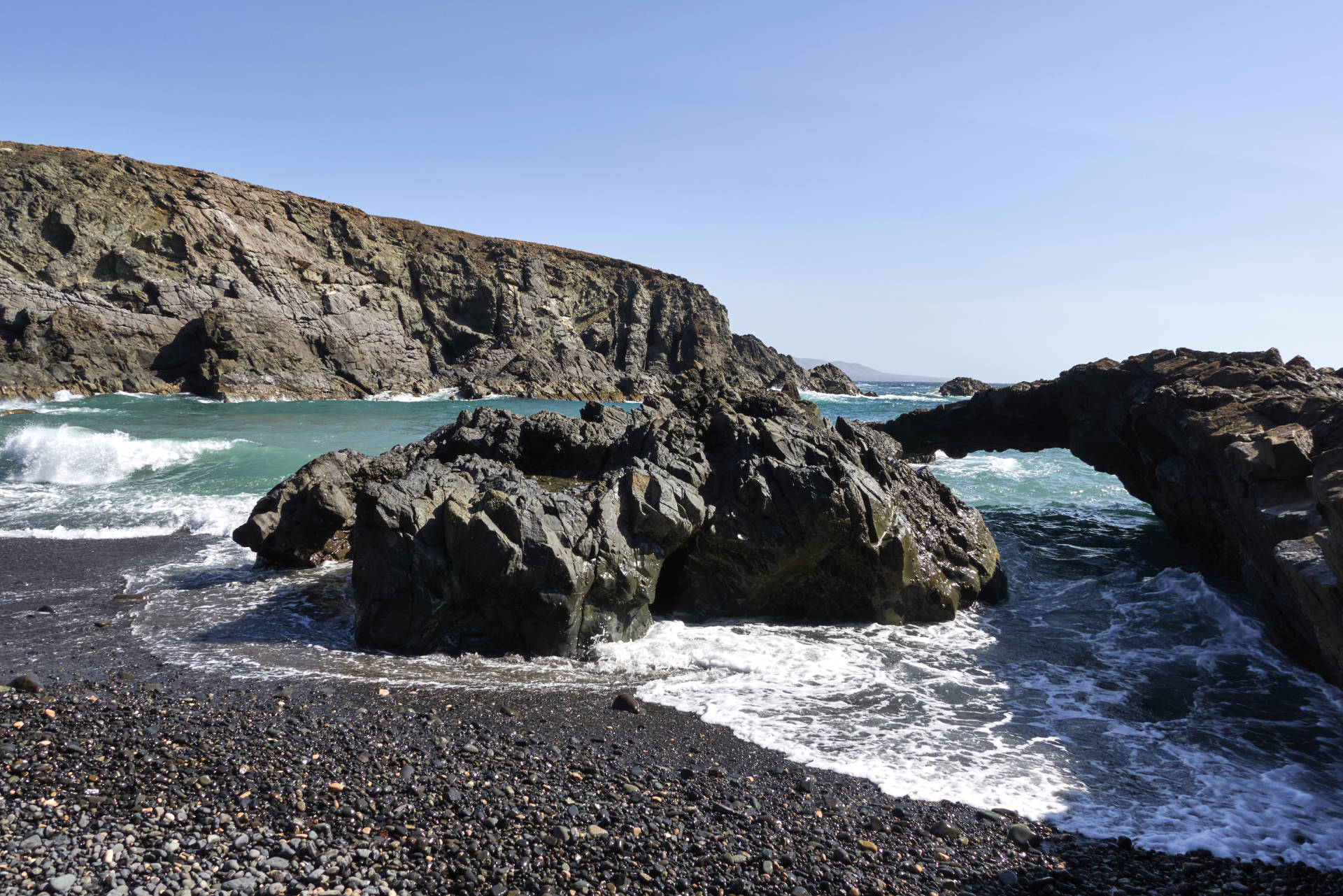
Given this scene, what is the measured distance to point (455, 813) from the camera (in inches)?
200

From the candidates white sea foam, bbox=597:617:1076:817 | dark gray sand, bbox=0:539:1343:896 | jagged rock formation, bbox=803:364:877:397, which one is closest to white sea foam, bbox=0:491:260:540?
dark gray sand, bbox=0:539:1343:896

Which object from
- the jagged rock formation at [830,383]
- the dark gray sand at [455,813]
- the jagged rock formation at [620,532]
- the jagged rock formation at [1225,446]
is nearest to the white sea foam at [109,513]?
the jagged rock formation at [620,532]

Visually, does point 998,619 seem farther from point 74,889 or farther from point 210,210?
point 210,210

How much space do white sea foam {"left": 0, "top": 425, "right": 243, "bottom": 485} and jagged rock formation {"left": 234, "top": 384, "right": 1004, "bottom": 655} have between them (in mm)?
10216

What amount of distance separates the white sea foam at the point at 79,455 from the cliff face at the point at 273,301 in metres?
22.4

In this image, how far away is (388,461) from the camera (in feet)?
45.6

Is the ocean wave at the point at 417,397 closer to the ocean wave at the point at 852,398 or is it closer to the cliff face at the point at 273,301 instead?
the cliff face at the point at 273,301

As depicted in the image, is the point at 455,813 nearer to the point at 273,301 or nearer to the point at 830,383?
the point at 273,301

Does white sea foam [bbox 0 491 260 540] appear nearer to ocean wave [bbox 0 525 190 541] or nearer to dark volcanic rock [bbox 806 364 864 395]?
ocean wave [bbox 0 525 190 541]

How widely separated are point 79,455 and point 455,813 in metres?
20.2

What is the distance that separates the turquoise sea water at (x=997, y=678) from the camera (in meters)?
6.22

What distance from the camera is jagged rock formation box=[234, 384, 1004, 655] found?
866 centimetres

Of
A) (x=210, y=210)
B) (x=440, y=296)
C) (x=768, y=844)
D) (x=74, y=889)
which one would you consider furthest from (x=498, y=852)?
(x=440, y=296)

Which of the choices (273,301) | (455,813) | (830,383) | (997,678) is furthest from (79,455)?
(830,383)
